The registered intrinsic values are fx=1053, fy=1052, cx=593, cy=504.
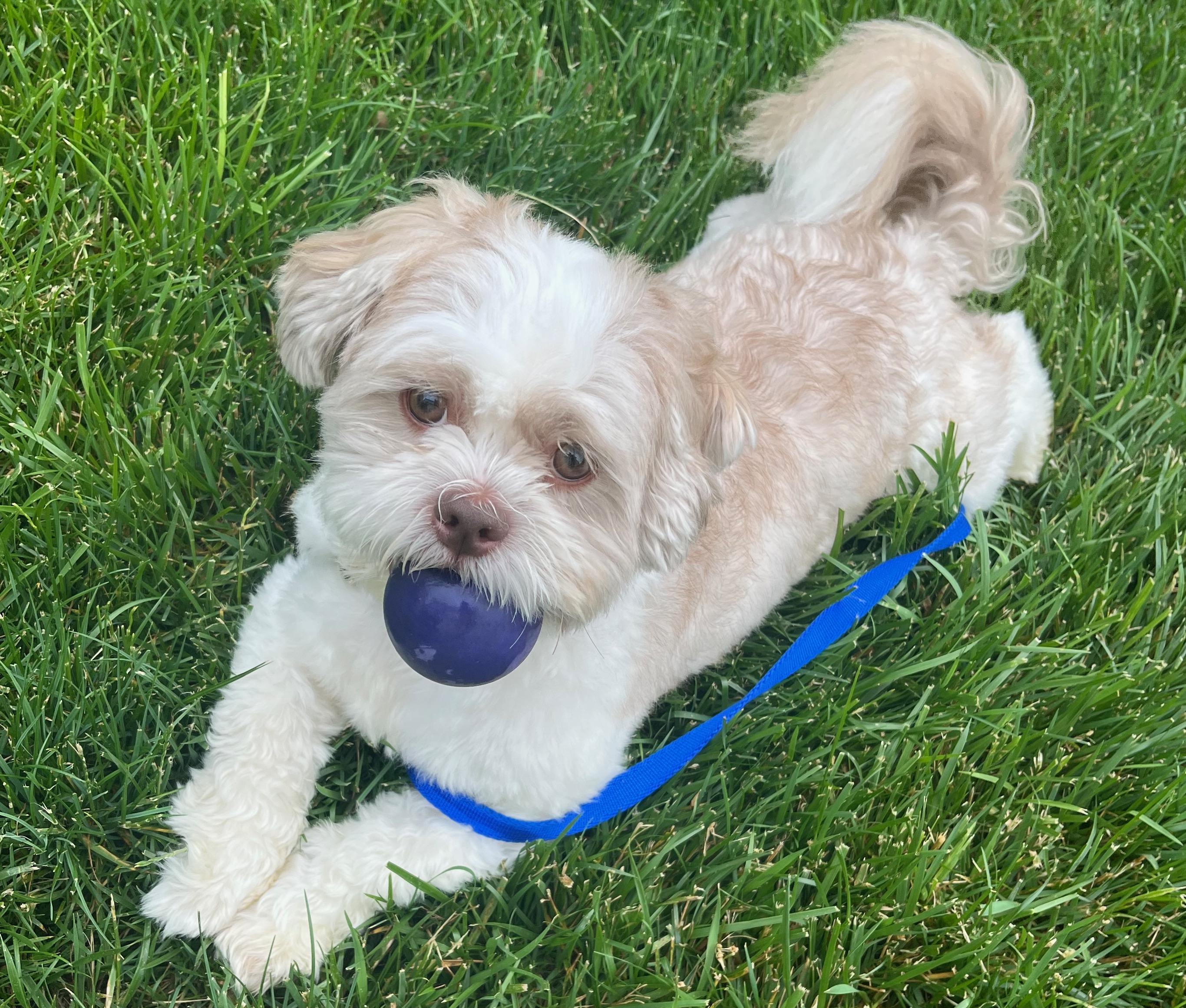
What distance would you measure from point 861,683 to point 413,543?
1.86 metres

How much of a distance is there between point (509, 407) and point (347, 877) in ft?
4.81

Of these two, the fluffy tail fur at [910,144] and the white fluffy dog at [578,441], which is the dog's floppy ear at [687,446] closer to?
Result: the white fluffy dog at [578,441]

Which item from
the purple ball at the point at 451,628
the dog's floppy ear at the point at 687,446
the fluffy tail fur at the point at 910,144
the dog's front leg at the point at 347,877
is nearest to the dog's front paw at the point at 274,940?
the dog's front leg at the point at 347,877

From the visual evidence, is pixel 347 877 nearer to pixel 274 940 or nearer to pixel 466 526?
pixel 274 940

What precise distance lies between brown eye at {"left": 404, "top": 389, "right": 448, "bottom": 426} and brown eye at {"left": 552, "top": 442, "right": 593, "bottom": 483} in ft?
0.94

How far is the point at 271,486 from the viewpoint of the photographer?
141 inches

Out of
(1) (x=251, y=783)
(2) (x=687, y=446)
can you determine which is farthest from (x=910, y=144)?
(1) (x=251, y=783)

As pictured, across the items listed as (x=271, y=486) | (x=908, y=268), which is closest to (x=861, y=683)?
(x=908, y=268)

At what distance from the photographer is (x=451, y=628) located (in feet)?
7.91

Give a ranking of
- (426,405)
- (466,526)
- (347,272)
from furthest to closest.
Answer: (347,272) → (426,405) → (466,526)

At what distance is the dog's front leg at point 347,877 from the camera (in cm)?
282

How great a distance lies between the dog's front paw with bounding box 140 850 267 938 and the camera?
111 inches

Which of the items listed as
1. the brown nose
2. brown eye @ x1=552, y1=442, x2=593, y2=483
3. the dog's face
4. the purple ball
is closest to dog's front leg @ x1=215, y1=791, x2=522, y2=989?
the purple ball

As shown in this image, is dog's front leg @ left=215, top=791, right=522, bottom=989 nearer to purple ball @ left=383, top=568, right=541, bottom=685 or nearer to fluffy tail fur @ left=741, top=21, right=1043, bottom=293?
purple ball @ left=383, top=568, right=541, bottom=685
